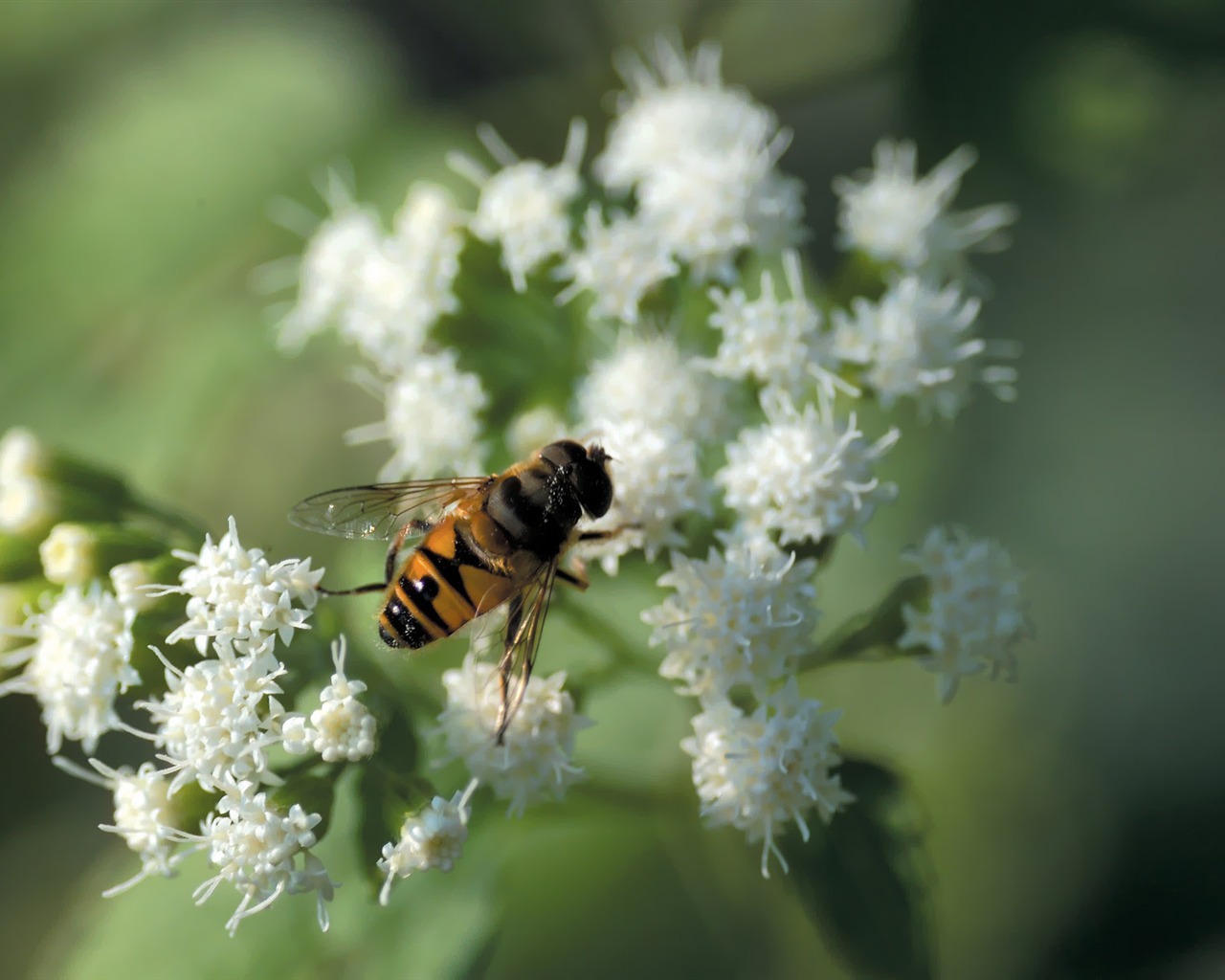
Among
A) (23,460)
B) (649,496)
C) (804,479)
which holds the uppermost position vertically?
(23,460)

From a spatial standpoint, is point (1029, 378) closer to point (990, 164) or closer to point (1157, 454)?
point (1157, 454)

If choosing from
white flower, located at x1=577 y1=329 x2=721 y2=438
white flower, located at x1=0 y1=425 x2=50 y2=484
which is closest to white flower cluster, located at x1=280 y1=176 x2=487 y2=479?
white flower, located at x1=577 y1=329 x2=721 y2=438

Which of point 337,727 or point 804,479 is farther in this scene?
point 804,479

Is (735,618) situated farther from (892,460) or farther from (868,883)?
(892,460)

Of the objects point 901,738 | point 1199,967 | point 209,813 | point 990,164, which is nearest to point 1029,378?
point 990,164

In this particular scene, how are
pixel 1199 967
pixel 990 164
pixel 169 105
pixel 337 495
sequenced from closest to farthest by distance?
pixel 337 495, pixel 1199 967, pixel 990 164, pixel 169 105

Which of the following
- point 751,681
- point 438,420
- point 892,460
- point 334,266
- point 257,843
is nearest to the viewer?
point 257,843

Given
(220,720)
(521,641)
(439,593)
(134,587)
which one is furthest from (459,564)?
(134,587)

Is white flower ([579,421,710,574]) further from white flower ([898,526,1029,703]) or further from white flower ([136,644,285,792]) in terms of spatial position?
white flower ([136,644,285,792])
